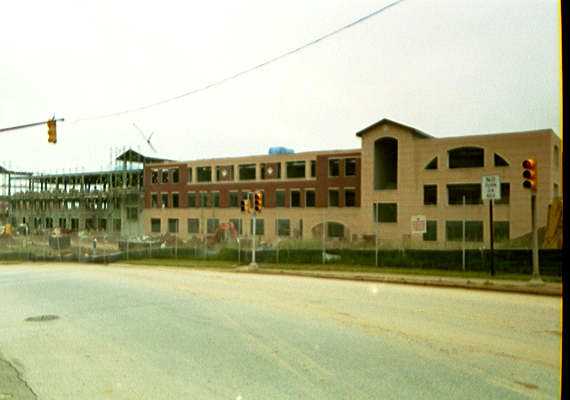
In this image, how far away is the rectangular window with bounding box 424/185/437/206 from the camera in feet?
177

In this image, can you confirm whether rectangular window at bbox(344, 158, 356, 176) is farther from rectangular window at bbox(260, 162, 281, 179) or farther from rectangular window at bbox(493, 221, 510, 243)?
rectangular window at bbox(493, 221, 510, 243)

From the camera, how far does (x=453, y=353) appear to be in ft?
28.4

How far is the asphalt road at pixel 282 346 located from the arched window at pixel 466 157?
37290 mm

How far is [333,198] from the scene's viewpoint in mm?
63594

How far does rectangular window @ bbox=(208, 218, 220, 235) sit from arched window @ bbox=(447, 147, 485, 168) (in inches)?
1321

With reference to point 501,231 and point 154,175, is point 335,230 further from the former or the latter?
point 154,175

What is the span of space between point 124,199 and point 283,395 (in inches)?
3200

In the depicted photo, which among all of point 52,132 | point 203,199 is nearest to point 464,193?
point 203,199

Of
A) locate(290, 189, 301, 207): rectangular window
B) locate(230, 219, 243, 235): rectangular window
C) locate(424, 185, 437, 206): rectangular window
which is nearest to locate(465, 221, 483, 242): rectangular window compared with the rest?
locate(424, 185, 437, 206): rectangular window

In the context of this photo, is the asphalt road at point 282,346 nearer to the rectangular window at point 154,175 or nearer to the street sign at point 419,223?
the street sign at point 419,223

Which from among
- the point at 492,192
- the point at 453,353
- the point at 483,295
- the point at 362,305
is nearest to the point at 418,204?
the point at 492,192

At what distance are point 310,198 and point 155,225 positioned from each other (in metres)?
26.9

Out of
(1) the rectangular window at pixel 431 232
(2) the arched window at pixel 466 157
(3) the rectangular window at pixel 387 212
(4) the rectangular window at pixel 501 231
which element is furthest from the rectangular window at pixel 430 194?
(4) the rectangular window at pixel 501 231

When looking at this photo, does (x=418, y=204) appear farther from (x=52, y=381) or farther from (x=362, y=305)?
(x=52, y=381)
